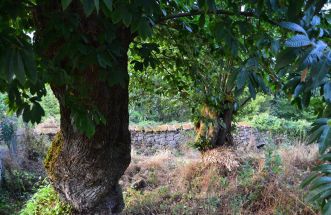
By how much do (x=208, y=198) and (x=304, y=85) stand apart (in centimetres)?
333

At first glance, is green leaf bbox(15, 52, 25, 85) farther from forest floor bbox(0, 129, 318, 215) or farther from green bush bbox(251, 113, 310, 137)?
green bush bbox(251, 113, 310, 137)

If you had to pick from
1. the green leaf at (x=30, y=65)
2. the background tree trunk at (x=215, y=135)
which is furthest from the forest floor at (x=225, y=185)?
the green leaf at (x=30, y=65)

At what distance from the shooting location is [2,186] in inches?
233

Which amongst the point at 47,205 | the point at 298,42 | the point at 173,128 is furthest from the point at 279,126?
the point at 298,42

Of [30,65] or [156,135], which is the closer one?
[30,65]

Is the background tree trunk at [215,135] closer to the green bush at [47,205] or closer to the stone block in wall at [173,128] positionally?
the green bush at [47,205]

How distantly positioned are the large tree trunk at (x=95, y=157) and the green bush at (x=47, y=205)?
0.75 ft

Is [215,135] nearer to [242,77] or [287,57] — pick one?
[242,77]

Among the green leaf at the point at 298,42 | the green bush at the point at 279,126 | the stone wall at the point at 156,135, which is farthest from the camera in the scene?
the green bush at the point at 279,126

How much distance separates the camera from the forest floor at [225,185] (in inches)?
163

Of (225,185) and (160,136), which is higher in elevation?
(160,136)

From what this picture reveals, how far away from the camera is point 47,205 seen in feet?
12.3

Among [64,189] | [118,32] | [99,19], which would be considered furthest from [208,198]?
[99,19]

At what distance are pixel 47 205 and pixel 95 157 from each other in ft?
4.37
